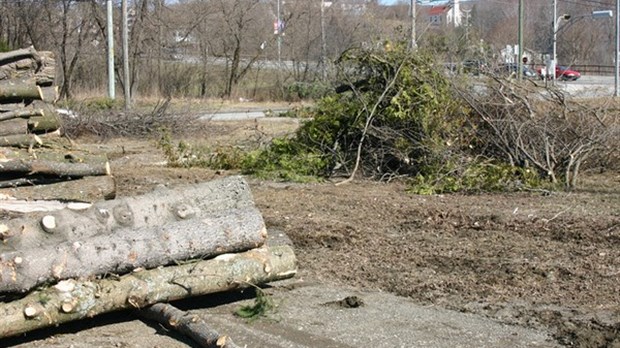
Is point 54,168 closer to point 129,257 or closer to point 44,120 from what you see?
point 44,120

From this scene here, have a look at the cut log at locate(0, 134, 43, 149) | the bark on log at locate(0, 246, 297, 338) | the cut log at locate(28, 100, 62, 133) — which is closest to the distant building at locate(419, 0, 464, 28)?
the cut log at locate(28, 100, 62, 133)

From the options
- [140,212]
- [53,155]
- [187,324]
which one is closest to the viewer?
[187,324]

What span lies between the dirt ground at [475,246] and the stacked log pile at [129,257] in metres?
1.09

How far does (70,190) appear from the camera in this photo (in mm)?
9422

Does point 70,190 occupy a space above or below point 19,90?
below

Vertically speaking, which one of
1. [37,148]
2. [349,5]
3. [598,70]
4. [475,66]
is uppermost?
[349,5]

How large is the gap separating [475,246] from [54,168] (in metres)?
4.33

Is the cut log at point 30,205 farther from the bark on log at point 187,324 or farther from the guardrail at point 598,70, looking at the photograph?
the guardrail at point 598,70

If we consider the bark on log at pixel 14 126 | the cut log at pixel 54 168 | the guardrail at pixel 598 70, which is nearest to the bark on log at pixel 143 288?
the cut log at pixel 54 168

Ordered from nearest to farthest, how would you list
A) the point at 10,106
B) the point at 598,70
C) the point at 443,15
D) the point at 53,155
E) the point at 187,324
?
the point at 187,324 < the point at 53,155 < the point at 10,106 < the point at 443,15 < the point at 598,70

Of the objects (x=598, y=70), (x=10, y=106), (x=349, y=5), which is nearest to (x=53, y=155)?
(x=10, y=106)

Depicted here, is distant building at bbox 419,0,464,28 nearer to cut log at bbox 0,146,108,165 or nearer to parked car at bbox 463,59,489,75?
parked car at bbox 463,59,489,75

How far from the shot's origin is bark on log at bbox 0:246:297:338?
607 centimetres

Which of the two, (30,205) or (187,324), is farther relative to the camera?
(30,205)
